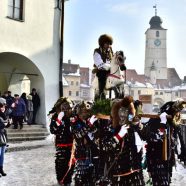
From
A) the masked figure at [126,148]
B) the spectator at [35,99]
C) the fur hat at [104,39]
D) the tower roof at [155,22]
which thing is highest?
the tower roof at [155,22]

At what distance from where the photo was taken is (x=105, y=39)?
682 cm

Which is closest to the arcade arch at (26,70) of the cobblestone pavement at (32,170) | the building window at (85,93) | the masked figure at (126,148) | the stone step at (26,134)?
the stone step at (26,134)

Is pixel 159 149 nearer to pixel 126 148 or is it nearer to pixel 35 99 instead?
pixel 126 148

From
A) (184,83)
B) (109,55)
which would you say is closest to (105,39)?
(109,55)

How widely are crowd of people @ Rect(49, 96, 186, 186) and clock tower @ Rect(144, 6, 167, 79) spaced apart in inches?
4928

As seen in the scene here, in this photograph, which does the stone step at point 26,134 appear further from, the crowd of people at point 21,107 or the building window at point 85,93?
the building window at point 85,93

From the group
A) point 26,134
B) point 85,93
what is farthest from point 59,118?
point 85,93

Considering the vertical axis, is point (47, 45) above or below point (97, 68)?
above

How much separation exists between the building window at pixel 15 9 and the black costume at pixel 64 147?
9.78 metres

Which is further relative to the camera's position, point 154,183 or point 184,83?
point 184,83

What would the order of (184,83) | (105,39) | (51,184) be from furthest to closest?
(184,83) < (51,184) < (105,39)

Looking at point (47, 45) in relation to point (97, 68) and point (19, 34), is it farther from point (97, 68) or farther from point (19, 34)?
point (97, 68)

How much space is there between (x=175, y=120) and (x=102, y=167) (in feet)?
4.60

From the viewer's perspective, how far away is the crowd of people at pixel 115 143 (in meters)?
5.39
